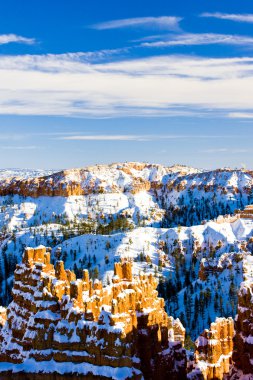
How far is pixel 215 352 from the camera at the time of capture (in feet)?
157

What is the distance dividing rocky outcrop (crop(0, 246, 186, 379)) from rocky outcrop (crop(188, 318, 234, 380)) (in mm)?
1770

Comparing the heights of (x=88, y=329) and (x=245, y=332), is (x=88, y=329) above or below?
above

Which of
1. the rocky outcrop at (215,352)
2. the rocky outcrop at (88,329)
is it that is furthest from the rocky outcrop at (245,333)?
the rocky outcrop at (88,329)

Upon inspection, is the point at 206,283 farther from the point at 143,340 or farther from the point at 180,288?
the point at 143,340

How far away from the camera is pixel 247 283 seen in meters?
47.2

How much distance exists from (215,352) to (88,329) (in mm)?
14716

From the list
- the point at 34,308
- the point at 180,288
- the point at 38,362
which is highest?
the point at 34,308

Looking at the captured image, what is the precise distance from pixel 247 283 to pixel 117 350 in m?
15.2

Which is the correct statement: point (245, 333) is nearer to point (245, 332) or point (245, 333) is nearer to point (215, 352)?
point (245, 332)

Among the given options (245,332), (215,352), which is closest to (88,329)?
(215,352)

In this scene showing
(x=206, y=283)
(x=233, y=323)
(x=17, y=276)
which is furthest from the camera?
(x=206, y=283)

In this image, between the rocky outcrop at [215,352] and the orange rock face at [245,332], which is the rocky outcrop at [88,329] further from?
the orange rock face at [245,332]

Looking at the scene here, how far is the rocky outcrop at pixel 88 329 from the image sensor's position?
39.6 meters

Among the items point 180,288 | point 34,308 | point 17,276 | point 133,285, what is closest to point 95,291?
point 133,285
